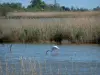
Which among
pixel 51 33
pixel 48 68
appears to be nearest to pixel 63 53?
pixel 48 68

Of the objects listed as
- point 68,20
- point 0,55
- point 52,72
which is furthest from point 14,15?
point 52,72

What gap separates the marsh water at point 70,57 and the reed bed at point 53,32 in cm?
177

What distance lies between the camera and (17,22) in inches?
1075

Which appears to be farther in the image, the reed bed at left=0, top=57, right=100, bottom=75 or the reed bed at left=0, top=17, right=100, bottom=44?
the reed bed at left=0, top=17, right=100, bottom=44

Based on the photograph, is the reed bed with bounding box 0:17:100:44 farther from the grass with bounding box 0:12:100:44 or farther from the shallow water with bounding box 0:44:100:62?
the shallow water with bounding box 0:44:100:62

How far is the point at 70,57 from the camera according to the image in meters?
18.2

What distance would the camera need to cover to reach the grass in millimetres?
25078

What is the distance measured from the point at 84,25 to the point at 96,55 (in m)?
6.47

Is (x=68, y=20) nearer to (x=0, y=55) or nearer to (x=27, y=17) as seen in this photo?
(x=27, y=17)

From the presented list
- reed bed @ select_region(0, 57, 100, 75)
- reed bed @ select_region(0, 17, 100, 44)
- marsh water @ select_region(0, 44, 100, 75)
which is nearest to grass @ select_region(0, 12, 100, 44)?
reed bed @ select_region(0, 17, 100, 44)

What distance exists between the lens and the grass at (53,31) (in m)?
25.1

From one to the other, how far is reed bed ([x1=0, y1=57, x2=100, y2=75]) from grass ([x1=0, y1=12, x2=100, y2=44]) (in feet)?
26.4

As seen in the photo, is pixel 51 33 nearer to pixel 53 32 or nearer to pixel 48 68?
pixel 53 32

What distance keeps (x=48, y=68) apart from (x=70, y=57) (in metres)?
3.21
